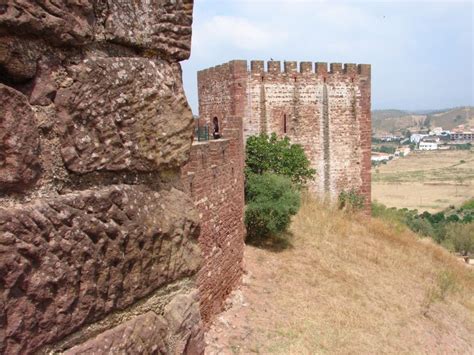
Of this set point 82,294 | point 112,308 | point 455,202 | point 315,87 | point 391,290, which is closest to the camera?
point 82,294

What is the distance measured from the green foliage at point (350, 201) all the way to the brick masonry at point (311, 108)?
0.22 meters

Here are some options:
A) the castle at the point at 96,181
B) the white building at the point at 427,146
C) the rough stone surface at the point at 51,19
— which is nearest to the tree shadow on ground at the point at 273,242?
the castle at the point at 96,181

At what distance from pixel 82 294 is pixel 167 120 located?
1.86 ft

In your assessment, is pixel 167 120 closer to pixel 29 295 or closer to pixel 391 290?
pixel 29 295

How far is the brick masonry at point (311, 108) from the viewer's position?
660 inches

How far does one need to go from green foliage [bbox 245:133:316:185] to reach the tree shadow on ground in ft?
6.39

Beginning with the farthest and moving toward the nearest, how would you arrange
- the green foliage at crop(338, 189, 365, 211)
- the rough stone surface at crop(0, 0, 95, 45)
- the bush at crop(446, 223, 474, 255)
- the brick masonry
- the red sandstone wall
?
1. the bush at crop(446, 223, 474, 255)
2. the green foliage at crop(338, 189, 365, 211)
3. the brick masonry
4. the red sandstone wall
5. the rough stone surface at crop(0, 0, 95, 45)

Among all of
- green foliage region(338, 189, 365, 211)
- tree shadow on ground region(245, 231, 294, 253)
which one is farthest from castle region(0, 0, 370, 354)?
green foliage region(338, 189, 365, 211)

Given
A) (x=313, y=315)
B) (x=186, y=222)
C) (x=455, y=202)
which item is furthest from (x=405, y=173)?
(x=186, y=222)

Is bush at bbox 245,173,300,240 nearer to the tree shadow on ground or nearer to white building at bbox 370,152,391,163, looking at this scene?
the tree shadow on ground

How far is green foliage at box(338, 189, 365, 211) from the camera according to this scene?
18.4 meters

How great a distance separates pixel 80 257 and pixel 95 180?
208 mm

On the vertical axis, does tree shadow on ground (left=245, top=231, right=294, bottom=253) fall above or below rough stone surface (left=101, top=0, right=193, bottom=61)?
below

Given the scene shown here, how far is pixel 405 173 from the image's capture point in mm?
93188
